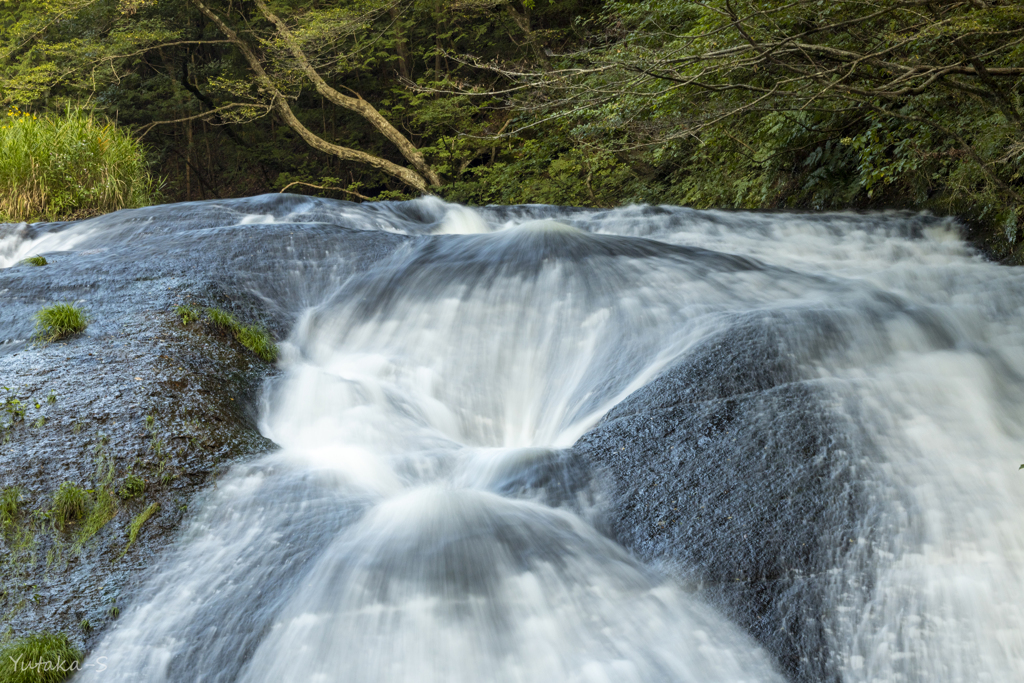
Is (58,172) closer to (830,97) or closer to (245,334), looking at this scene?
(245,334)

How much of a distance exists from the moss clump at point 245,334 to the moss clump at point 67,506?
1.52 metres

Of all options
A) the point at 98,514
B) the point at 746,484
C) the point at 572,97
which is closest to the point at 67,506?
the point at 98,514

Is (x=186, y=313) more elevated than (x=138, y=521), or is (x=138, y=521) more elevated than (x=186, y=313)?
(x=186, y=313)

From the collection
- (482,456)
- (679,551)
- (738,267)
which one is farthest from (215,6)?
(679,551)

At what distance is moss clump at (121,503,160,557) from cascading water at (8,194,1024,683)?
0.18 m

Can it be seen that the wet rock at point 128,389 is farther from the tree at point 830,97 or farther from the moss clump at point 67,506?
the tree at point 830,97

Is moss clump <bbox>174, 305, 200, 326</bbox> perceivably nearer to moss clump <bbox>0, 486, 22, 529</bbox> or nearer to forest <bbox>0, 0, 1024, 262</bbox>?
moss clump <bbox>0, 486, 22, 529</bbox>

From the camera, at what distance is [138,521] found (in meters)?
2.81

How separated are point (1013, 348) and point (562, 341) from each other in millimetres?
2277

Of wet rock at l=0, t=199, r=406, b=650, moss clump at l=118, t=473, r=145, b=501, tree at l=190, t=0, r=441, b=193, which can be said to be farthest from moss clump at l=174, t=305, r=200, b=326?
tree at l=190, t=0, r=441, b=193

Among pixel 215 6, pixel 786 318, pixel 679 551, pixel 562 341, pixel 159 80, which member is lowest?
pixel 679 551

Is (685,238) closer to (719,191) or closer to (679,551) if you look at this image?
(719,191)

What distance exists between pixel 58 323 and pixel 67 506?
1524mm

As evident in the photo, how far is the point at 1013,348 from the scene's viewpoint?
354cm
